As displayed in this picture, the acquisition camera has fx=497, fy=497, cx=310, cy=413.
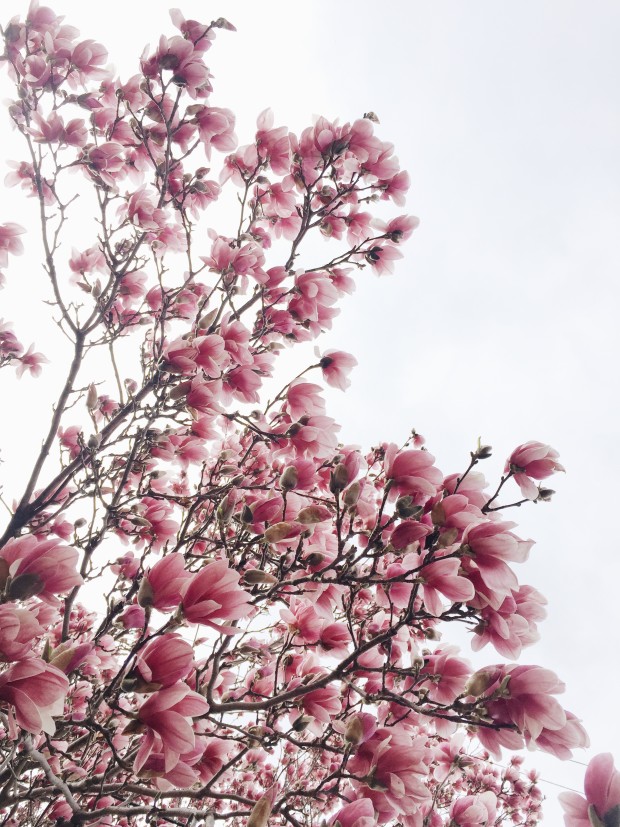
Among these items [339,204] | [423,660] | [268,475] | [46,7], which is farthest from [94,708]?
[46,7]

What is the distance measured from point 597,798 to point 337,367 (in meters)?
1.69

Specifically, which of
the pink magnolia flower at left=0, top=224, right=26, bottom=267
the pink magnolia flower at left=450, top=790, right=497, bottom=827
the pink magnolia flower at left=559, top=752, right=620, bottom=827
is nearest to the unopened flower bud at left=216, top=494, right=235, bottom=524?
the pink magnolia flower at left=559, top=752, right=620, bottom=827

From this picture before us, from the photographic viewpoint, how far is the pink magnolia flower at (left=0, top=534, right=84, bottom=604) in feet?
3.26

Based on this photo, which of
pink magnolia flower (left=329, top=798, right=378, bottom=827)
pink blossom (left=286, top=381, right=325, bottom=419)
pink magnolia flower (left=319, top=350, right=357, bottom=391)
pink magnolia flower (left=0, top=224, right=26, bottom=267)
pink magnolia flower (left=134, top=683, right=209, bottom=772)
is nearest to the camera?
pink magnolia flower (left=134, top=683, right=209, bottom=772)

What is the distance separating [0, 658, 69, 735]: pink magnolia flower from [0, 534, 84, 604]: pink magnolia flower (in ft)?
0.47

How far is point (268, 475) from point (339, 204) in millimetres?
1615

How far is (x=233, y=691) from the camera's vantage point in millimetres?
2627

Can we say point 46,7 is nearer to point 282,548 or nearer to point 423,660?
point 282,548

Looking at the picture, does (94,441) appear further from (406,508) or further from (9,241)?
(406,508)

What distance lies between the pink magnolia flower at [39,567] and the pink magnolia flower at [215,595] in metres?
0.25

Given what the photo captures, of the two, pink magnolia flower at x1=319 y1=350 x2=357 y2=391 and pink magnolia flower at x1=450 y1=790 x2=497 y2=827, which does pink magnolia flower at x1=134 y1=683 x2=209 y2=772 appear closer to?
pink magnolia flower at x1=450 y1=790 x2=497 y2=827

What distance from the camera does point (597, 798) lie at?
100cm

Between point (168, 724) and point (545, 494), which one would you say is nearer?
point (168, 724)

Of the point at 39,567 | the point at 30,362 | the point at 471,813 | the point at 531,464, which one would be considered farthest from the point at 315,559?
the point at 30,362
